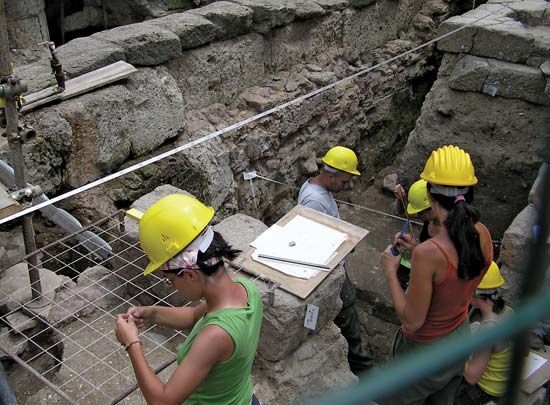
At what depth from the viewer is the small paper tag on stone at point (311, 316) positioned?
10.1 ft

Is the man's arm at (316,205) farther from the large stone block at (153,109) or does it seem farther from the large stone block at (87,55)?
the large stone block at (87,55)

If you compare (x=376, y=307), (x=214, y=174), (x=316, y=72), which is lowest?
(x=376, y=307)

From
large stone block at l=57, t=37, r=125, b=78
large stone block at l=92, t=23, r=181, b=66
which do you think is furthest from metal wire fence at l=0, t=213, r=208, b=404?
large stone block at l=92, t=23, r=181, b=66

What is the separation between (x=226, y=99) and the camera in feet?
16.9

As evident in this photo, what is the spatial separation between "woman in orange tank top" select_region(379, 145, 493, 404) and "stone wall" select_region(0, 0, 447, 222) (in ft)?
6.44

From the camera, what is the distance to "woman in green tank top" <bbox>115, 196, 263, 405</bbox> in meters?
1.96

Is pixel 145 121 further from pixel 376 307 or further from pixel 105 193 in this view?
pixel 376 307

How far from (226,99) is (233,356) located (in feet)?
11.2

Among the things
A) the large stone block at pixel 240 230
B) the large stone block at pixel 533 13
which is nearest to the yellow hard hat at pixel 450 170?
the large stone block at pixel 240 230

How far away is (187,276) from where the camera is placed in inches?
82.7

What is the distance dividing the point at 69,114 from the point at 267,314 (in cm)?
175

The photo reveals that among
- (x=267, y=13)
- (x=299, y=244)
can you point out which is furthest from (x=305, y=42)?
(x=299, y=244)

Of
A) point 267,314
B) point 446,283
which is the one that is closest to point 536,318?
point 446,283

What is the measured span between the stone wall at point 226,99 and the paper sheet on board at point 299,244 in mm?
1308
